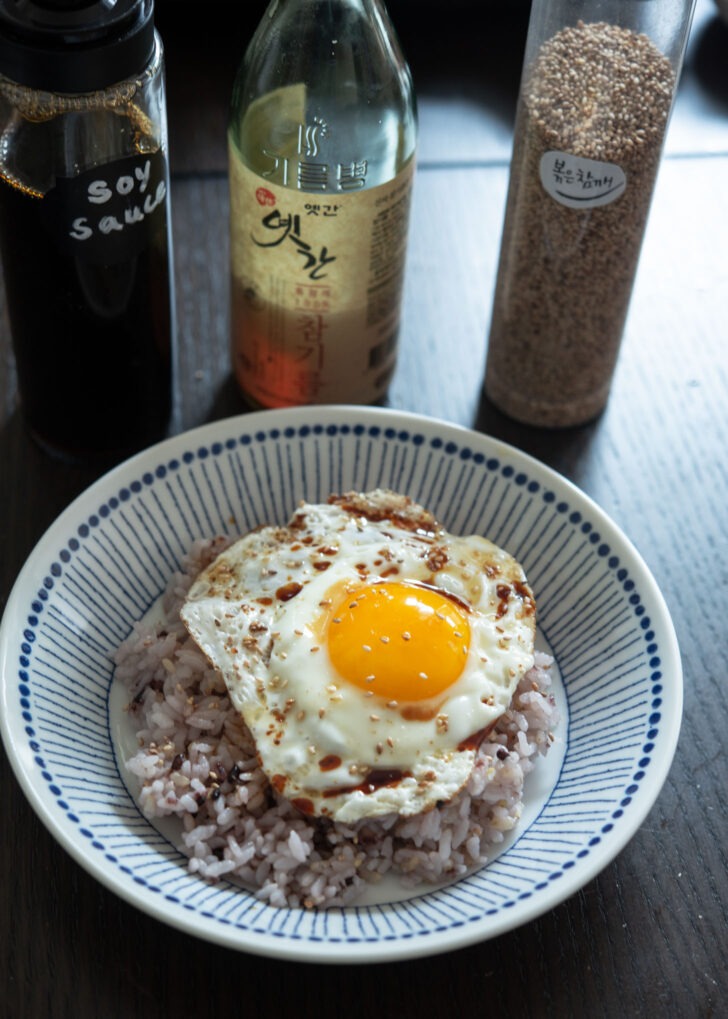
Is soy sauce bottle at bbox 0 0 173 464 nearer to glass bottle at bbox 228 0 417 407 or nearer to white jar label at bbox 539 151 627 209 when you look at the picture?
glass bottle at bbox 228 0 417 407

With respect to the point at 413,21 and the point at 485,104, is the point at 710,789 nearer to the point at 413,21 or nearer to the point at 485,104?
the point at 485,104

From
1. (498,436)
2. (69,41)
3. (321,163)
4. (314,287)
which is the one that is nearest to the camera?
(69,41)

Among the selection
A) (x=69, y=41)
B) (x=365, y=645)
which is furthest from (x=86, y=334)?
(x=365, y=645)

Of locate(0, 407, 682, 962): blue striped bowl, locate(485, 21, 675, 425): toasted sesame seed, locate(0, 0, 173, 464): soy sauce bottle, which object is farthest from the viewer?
locate(485, 21, 675, 425): toasted sesame seed

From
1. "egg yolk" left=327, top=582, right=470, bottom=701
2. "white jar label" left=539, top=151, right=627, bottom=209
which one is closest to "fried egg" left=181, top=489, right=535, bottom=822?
"egg yolk" left=327, top=582, right=470, bottom=701

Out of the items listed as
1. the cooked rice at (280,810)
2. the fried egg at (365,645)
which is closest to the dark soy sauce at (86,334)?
the fried egg at (365,645)

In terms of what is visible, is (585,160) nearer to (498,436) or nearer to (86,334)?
(498,436)

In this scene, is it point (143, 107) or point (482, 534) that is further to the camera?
point (482, 534)

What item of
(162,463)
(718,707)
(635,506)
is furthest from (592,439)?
(162,463)
